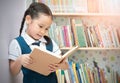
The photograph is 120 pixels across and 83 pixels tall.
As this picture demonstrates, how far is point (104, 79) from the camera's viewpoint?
2.09 m

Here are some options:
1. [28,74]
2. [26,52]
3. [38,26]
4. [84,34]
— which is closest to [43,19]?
[38,26]

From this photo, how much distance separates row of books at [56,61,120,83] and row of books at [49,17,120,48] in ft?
0.66

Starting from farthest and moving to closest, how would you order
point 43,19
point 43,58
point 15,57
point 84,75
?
point 84,75
point 43,19
point 15,57
point 43,58

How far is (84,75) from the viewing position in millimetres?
2016

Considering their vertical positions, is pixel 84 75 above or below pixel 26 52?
below

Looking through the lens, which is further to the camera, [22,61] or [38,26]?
[38,26]

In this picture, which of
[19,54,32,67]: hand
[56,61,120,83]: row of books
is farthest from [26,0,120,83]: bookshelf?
[19,54,32,67]: hand

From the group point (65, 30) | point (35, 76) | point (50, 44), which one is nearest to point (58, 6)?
point (65, 30)

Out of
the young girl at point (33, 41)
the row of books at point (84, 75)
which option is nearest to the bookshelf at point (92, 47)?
the row of books at point (84, 75)

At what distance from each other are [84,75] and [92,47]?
261 mm

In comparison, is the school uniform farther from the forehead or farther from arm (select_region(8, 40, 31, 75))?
the forehead

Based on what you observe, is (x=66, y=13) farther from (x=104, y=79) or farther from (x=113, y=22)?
(x=104, y=79)

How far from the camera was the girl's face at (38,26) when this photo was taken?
124 centimetres

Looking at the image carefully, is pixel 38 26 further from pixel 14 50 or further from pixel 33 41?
pixel 14 50
